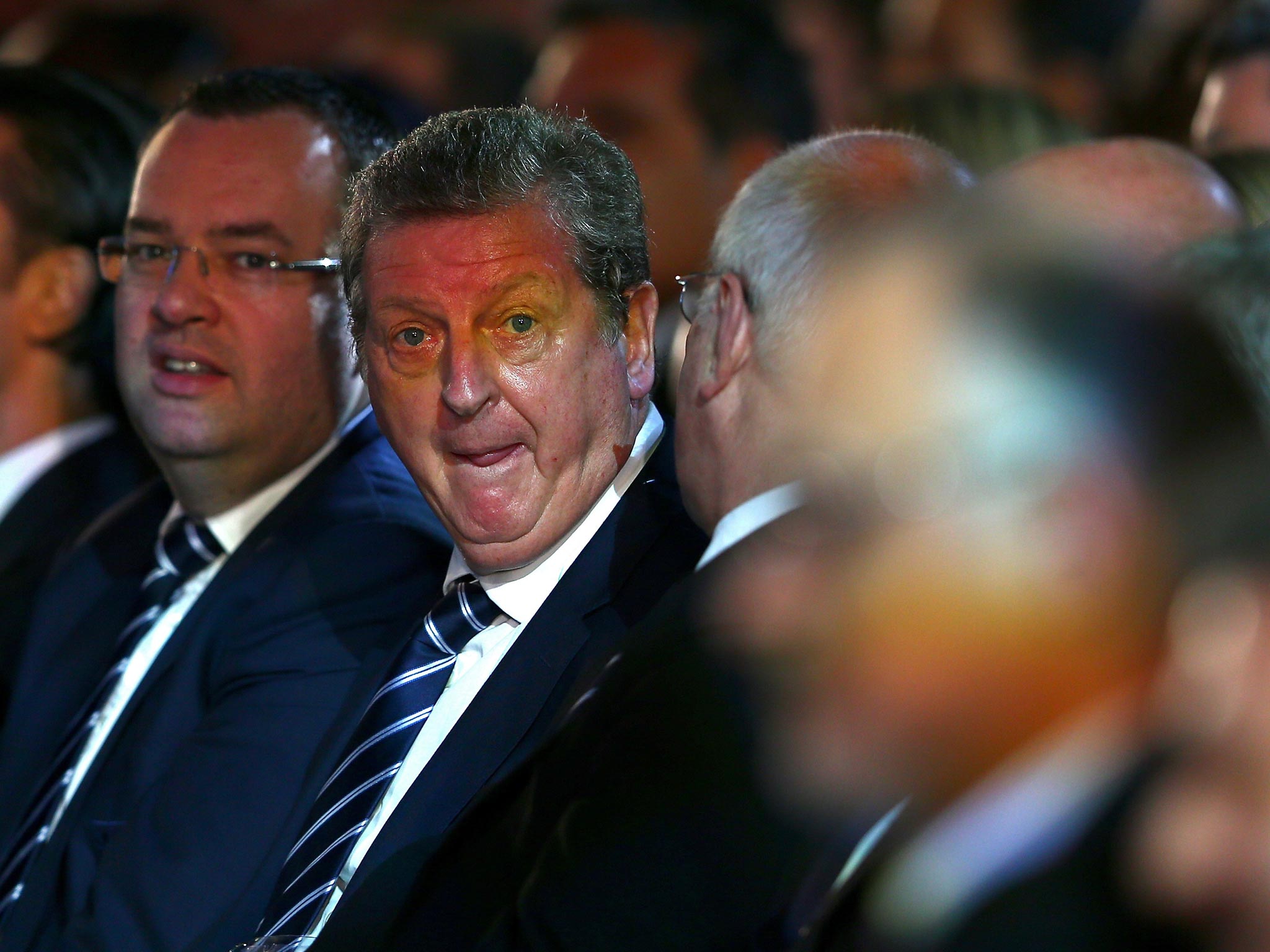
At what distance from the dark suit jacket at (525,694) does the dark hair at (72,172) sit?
1760mm

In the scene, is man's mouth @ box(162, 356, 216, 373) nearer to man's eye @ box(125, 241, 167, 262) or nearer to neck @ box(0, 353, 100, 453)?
man's eye @ box(125, 241, 167, 262)

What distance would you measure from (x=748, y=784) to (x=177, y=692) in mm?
1307

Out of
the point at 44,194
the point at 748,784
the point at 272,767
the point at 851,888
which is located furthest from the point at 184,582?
the point at 851,888

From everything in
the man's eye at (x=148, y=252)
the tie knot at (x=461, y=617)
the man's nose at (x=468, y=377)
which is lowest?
the tie knot at (x=461, y=617)

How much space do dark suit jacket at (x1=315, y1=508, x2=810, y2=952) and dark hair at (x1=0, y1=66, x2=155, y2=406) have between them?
6.87 feet

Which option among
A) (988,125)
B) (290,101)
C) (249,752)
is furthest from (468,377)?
(988,125)

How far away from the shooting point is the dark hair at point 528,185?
1.86 metres

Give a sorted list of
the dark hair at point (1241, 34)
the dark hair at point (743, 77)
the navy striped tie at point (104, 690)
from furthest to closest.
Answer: the dark hair at point (743, 77)
the dark hair at point (1241, 34)
the navy striped tie at point (104, 690)

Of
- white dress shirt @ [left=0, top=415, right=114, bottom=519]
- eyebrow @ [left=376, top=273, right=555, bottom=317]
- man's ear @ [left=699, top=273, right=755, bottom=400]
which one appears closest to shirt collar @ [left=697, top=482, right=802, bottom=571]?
man's ear @ [left=699, top=273, right=755, bottom=400]

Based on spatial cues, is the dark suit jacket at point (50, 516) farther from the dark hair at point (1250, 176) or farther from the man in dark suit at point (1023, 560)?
the man in dark suit at point (1023, 560)

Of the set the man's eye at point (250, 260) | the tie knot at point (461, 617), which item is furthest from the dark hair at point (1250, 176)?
the man's eye at point (250, 260)

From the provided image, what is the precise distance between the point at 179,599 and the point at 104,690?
0.58 ft

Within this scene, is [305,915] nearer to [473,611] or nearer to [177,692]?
[473,611]

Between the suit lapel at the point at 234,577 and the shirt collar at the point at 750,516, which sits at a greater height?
the shirt collar at the point at 750,516
